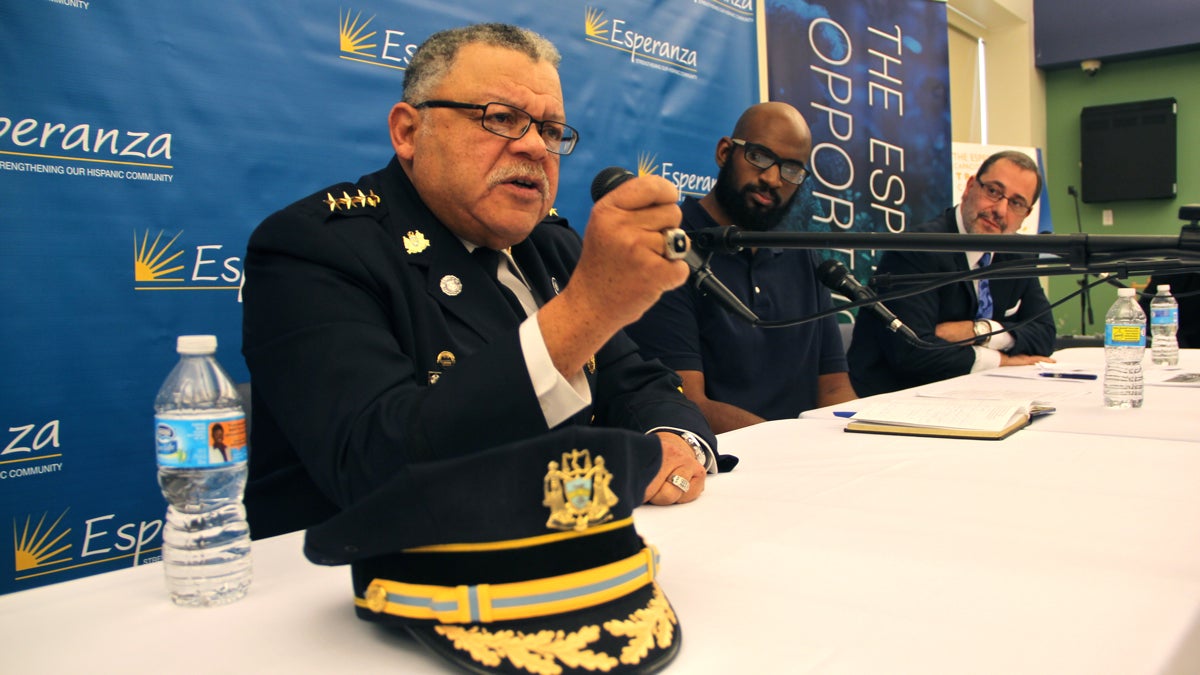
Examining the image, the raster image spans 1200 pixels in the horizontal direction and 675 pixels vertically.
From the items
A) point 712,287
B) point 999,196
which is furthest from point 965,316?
point 712,287

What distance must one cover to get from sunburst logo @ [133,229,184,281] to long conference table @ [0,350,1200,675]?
1.11 metres

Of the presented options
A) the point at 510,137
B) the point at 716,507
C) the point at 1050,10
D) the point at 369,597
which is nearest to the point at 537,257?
the point at 510,137

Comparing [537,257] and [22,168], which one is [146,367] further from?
[537,257]

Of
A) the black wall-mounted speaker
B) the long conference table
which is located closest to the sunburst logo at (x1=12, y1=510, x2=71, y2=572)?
the long conference table

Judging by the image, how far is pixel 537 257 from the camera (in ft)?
4.96

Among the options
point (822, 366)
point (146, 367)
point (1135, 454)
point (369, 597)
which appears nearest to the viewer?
point (369, 597)

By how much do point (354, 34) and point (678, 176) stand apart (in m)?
1.52

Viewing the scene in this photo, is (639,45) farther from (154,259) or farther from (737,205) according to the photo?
(154,259)

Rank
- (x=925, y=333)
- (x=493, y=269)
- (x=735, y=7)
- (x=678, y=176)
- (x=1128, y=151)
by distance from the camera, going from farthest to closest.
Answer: (x=1128, y=151) < (x=735, y=7) < (x=678, y=176) < (x=925, y=333) < (x=493, y=269)

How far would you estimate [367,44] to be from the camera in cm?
234

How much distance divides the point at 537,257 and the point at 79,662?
958 mm

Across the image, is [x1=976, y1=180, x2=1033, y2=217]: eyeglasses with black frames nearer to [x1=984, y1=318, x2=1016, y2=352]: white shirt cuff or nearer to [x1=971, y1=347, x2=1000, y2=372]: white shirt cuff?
[x1=984, y1=318, x2=1016, y2=352]: white shirt cuff

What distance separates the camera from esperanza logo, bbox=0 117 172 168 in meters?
1.70

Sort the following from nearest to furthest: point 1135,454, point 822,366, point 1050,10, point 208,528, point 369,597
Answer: point 369,597
point 208,528
point 1135,454
point 822,366
point 1050,10
